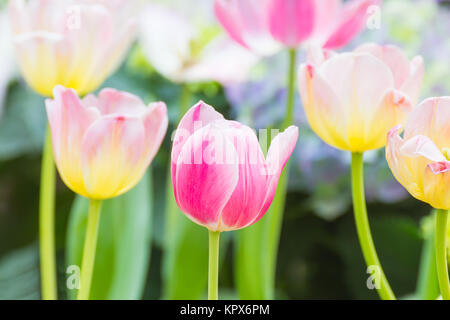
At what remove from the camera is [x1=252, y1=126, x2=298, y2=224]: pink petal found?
20 cm

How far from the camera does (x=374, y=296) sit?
0.41 metres

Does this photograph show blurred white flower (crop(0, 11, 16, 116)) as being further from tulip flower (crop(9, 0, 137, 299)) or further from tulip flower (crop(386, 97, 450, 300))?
tulip flower (crop(386, 97, 450, 300))

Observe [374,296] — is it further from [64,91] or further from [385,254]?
[64,91]

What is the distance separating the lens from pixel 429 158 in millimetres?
189

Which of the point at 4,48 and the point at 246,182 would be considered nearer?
the point at 246,182

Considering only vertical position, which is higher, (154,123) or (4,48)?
(4,48)

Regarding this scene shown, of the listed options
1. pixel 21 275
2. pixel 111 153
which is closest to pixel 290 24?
pixel 111 153

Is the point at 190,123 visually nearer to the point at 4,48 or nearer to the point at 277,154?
the point at 277,154

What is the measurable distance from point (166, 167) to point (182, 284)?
6.5 inches

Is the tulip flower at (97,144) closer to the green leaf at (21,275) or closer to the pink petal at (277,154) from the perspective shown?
the pink petal at (277,154)

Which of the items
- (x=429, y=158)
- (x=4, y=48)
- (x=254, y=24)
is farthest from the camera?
(x=4, y=48)

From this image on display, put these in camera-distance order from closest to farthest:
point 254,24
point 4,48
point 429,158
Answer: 1. point 429,158
2. point 254,24
3. point 4,48

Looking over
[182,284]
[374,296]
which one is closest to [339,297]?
[374,296]

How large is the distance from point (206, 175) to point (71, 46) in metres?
0.09
